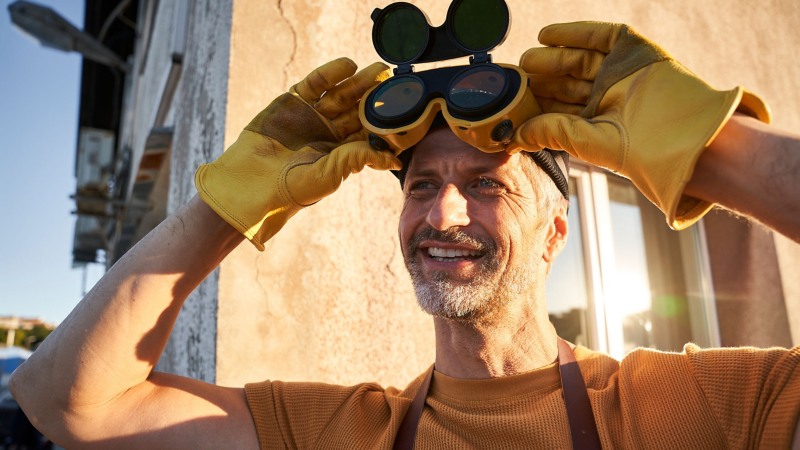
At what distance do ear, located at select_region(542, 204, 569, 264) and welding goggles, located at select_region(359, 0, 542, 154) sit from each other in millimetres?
416

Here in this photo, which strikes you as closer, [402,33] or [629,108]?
[629,108]

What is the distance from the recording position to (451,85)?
1437 mm

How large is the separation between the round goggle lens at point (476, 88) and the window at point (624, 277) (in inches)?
64.0

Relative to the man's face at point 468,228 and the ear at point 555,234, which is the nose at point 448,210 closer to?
the man's face at point 468,228

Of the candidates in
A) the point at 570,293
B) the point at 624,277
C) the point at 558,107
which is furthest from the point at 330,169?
the point at 624,277

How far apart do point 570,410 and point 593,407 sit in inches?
2.3

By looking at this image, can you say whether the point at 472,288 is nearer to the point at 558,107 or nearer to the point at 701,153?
the point at 558,107

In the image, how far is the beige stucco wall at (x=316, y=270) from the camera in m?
1.94

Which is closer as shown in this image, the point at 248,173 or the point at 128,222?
the point at 248,173

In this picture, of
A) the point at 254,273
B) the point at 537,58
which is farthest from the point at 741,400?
the point at 254,273

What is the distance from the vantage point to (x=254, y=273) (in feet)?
6.46

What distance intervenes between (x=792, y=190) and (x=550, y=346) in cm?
81

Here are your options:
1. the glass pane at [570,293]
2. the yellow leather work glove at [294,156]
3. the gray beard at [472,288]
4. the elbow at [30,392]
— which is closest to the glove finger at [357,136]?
the yellow leather work glove at [294,156]

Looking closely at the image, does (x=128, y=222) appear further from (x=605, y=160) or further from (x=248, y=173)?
(x=605, y=160)
